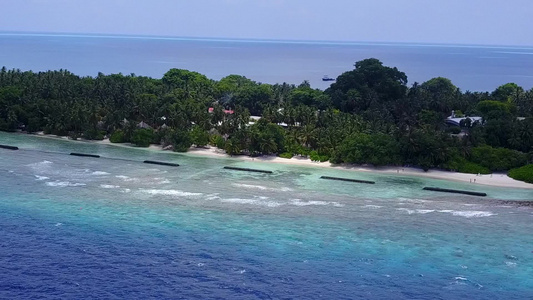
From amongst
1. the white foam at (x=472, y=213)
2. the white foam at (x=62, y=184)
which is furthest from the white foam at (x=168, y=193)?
the white foam at (x=472, y=213)

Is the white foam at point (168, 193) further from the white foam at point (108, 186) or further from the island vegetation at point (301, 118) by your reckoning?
the island vegetation at point (301, 118)

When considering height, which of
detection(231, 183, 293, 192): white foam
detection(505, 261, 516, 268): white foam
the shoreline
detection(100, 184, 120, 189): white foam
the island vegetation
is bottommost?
detection(505, 261, 516, 268): white foam

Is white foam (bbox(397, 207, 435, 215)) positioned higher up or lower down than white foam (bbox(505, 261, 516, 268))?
higher up

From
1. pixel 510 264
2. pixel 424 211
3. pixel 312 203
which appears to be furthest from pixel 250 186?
pixel 510 264

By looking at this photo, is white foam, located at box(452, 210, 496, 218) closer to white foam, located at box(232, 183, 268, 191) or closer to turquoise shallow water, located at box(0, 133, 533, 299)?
turquoise shallow water, located at box(0, 133, 533, 299)

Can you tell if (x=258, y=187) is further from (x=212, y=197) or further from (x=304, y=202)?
(x=304, y=202)

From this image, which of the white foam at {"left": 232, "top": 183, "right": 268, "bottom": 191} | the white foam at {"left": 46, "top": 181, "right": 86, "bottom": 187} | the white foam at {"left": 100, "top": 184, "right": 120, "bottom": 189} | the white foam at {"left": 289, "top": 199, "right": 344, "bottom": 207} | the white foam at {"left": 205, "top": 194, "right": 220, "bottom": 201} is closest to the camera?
the white foam at {"left": 289, "top": 199, "right": 344, "bottom": 207}

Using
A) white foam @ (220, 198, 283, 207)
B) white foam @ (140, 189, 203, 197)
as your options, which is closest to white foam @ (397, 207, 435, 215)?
white foam @ (220, 198, 283, 207)
